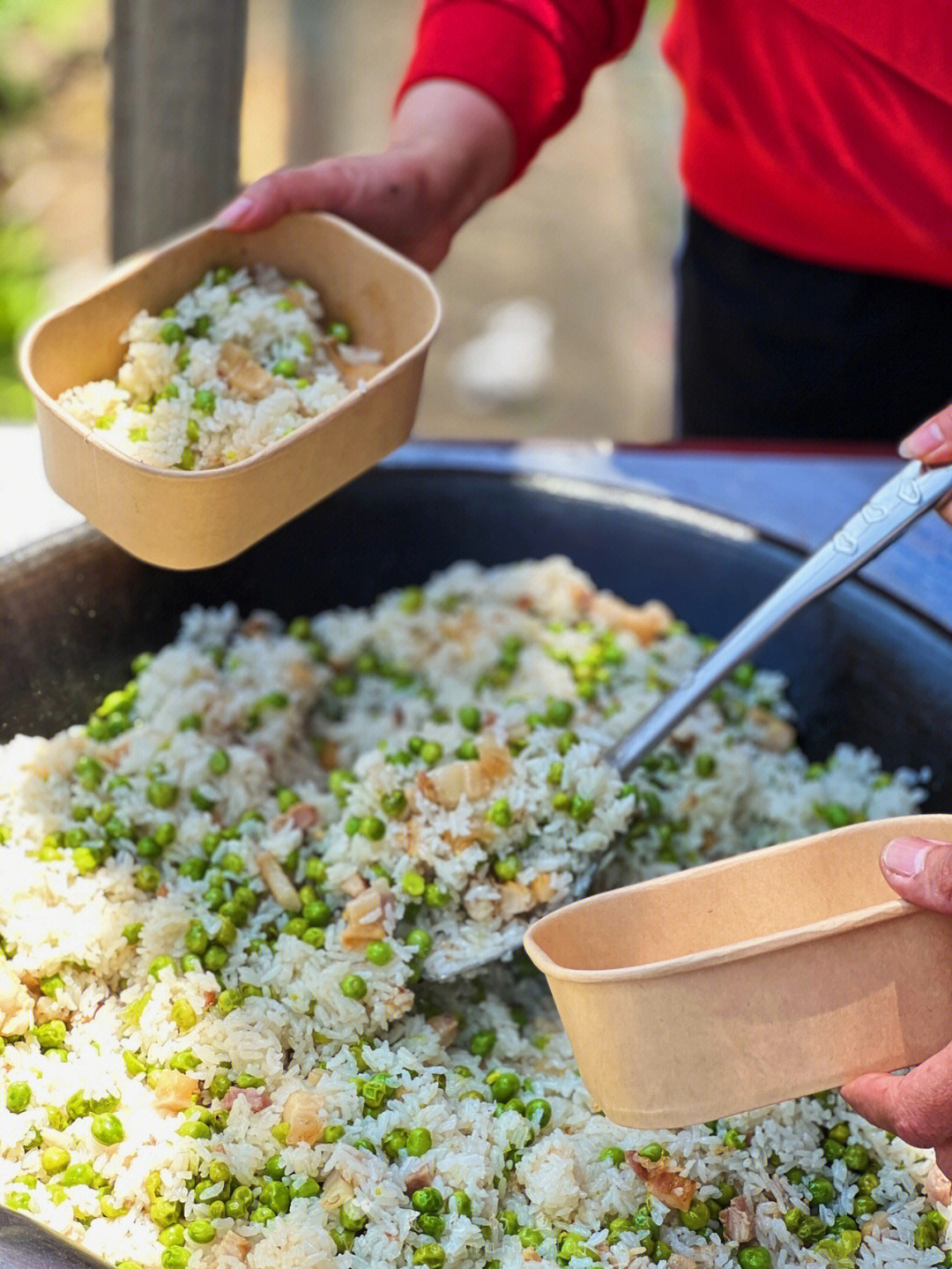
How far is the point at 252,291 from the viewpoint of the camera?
61.3 inches

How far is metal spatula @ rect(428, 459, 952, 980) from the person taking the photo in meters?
1.48

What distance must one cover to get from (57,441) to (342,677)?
29.8 inches

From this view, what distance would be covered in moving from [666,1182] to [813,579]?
27.6 inches

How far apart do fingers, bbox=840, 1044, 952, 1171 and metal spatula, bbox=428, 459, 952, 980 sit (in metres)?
0.43

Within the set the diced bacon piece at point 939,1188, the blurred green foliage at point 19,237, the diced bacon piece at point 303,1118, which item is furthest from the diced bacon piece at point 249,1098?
the blurred green foliage at point 19,237

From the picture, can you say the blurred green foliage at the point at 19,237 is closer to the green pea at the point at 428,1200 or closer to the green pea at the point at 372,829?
the green pea at the point at 372,829

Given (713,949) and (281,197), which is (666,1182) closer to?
(713,949)

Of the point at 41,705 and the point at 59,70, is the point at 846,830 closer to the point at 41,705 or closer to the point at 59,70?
the point at 41,705

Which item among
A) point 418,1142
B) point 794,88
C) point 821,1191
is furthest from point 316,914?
point 794,88

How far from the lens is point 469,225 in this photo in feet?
15.7

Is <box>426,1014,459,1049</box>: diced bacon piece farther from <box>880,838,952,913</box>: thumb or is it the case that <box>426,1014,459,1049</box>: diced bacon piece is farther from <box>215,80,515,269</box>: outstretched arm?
<box>215,80,515,269</box>: outstretched arm

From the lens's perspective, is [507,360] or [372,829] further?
[507,360]

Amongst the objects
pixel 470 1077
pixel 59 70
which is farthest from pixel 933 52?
pixel 59 70

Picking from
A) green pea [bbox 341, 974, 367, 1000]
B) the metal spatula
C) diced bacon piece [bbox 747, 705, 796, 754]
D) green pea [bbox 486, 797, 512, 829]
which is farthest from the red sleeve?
green pea [bbox 341, 974, 367, 1000]
